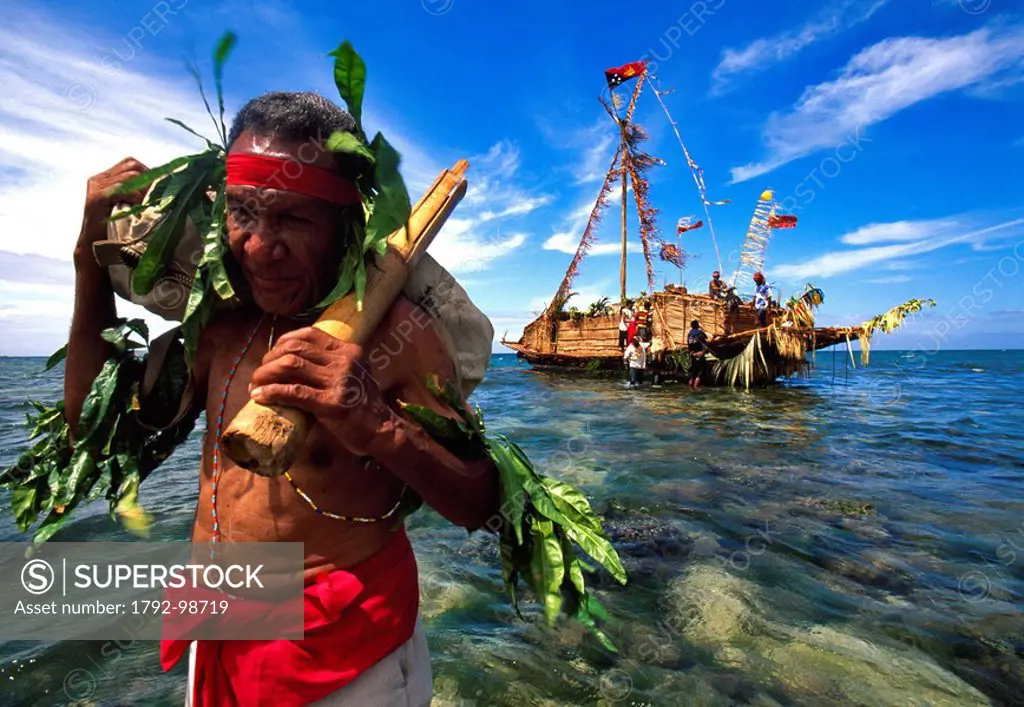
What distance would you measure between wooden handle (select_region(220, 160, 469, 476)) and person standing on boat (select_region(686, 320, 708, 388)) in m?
20.8

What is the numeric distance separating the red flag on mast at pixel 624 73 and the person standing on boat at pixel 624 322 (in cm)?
1152

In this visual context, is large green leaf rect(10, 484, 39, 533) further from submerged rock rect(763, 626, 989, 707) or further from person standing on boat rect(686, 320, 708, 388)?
person standing on boat rect(686, 320, 708, 388)

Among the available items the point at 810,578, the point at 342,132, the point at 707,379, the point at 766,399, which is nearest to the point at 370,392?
the point at 342,132

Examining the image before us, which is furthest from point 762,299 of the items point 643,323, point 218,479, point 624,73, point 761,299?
point 218,479

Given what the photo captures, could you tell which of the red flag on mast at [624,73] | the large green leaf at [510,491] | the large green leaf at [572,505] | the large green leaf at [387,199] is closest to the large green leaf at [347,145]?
the large green leaf at [387,199]

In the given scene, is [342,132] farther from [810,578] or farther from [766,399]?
[766,399]

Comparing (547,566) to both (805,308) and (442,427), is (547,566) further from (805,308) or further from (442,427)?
(805,308)

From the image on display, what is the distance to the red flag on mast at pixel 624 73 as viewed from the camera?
2659 centimetres

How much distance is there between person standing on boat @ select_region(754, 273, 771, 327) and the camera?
20844mm

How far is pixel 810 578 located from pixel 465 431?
4.21 meters

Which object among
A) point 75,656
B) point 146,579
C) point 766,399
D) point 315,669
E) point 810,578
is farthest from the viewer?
point 766,399

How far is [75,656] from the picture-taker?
313cm

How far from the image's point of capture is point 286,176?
4.57 feet

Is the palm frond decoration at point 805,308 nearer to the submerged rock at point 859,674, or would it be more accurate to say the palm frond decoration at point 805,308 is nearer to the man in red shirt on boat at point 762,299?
the man in red shirt on boat at point 762,299
